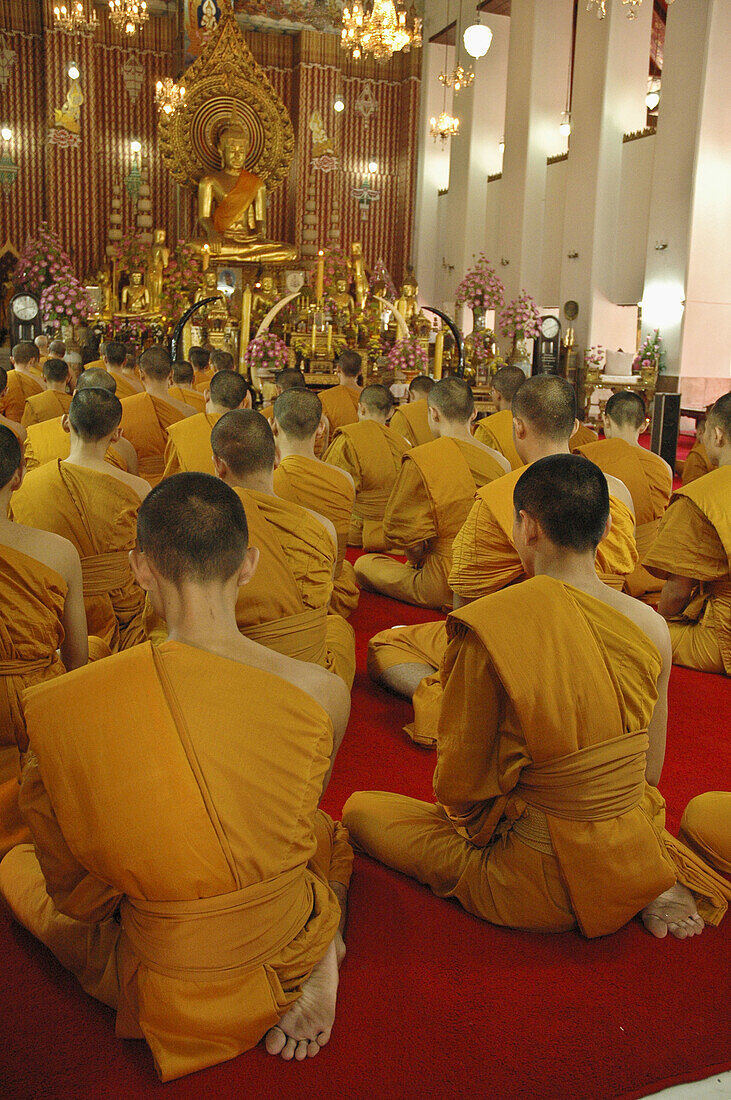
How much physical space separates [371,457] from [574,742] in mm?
3994

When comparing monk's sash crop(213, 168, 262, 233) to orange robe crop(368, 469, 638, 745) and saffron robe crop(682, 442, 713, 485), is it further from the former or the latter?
orange robe crop(368, 469, 638, 745)

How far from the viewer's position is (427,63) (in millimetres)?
16875

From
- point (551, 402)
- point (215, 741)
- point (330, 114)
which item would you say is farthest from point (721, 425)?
point (330, 114)

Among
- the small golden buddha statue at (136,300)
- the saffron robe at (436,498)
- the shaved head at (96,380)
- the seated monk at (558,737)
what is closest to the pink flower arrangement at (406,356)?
the shaved head at (96,380)

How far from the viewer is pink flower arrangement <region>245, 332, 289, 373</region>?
27.5ft

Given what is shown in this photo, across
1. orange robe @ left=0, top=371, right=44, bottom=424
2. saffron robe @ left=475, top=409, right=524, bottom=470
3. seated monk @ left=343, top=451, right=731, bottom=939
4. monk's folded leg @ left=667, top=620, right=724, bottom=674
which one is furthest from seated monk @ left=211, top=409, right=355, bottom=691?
orange robe @ left=0, top=371, right=44, bottom=424

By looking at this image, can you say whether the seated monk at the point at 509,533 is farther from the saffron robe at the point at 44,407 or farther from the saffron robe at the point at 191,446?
the saffron robe at the point at 44,407

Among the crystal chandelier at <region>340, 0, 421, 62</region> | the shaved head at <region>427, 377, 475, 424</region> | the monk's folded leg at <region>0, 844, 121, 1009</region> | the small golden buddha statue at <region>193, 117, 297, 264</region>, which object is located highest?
the crystal chandelier at <region>340, 0, 421, 62</region>

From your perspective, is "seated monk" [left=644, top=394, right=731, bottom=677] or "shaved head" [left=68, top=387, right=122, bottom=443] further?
"seated monk" [left=644, top=394, right=731, bottom=677]

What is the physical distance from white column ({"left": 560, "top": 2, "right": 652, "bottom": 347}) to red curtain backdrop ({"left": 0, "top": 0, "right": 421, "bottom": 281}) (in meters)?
4.50

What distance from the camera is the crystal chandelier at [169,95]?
45.7ft

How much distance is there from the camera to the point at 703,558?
381cm

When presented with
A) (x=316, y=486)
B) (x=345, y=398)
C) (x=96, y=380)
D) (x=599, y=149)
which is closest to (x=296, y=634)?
(x=316, y=486)

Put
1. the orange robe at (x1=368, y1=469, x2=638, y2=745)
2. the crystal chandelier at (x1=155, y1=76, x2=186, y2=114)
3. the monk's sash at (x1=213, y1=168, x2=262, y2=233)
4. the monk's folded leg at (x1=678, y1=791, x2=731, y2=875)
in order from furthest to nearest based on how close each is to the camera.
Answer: the monk's sash at (x1=213, y1=168, x2=262, y2=233) → the crystal chandelier at (x1=155, y1=76, x2=186, y2=114) → the orange robe at (x1=368, y1=469, x2=638, y2=745) → the monk's folded leg at (x1=678, y1=791, x2=731, y2=875)
